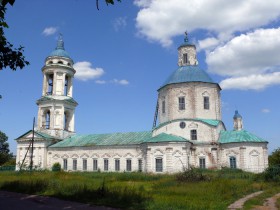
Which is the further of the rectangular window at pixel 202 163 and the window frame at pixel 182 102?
the window frame at pixel 182 102

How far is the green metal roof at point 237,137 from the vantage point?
30891mm

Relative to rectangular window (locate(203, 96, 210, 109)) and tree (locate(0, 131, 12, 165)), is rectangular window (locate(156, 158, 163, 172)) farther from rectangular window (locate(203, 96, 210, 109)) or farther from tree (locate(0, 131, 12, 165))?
tree (locate(0, 131, 12, 165))

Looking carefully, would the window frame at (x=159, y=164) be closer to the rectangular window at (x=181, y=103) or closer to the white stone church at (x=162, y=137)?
the white stone church at (x=162, y=137)

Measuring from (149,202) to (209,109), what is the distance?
76.9ft

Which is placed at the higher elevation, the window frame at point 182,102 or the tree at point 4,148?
the window frame at point 182,102

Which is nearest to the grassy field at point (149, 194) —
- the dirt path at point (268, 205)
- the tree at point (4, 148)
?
the dirt path at point (268, 205)

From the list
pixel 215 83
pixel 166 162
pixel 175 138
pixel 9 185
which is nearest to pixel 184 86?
pixel 215 83

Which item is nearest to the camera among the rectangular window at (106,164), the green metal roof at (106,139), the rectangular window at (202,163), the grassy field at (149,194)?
the grassy field at (149,194)

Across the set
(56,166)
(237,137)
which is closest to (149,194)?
(237,137)

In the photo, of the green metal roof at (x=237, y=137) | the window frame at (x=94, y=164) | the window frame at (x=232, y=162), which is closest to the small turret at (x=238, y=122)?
the green metal roof at (x=237, y=137)

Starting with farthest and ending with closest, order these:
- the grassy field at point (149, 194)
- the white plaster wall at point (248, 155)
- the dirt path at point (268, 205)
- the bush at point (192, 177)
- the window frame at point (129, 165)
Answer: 1. the window frame at point (129, 165)
2. the white plaster wall at point (248, 155)
3. the bush at point (192, 177)
4. the grassy field at point (149, 194)
5. the dirt path at point (268, 205)

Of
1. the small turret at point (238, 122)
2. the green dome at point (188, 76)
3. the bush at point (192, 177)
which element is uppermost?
the green dome at point (188, 76)

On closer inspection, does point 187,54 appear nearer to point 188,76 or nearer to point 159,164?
point 188,76

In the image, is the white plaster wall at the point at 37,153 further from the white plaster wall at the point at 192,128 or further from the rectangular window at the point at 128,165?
the white plaster wall at the point at 192,128
